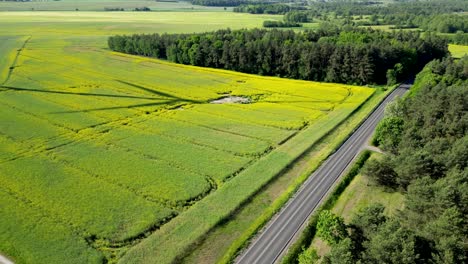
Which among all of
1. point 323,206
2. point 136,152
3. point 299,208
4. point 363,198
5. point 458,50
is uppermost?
point 458,50

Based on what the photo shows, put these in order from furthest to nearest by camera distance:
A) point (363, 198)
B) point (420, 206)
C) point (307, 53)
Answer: point (307, 53), point (363, 198), point (420, 206)

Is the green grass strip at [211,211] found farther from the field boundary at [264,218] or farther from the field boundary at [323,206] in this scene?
the field boundary at [323,206]

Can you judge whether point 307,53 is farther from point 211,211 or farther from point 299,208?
point 211,211

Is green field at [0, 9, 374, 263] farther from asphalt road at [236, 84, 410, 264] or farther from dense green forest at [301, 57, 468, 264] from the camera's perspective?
dense green forest at [301, 57, 468, 264]

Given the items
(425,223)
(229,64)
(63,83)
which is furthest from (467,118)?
(63,83)

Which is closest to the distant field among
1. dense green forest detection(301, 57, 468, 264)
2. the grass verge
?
dense green forest detection(301, 57, 468, 264)

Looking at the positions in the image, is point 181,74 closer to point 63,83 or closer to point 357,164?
point 63,83

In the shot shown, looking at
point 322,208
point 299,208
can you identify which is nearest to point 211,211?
point 299,208
